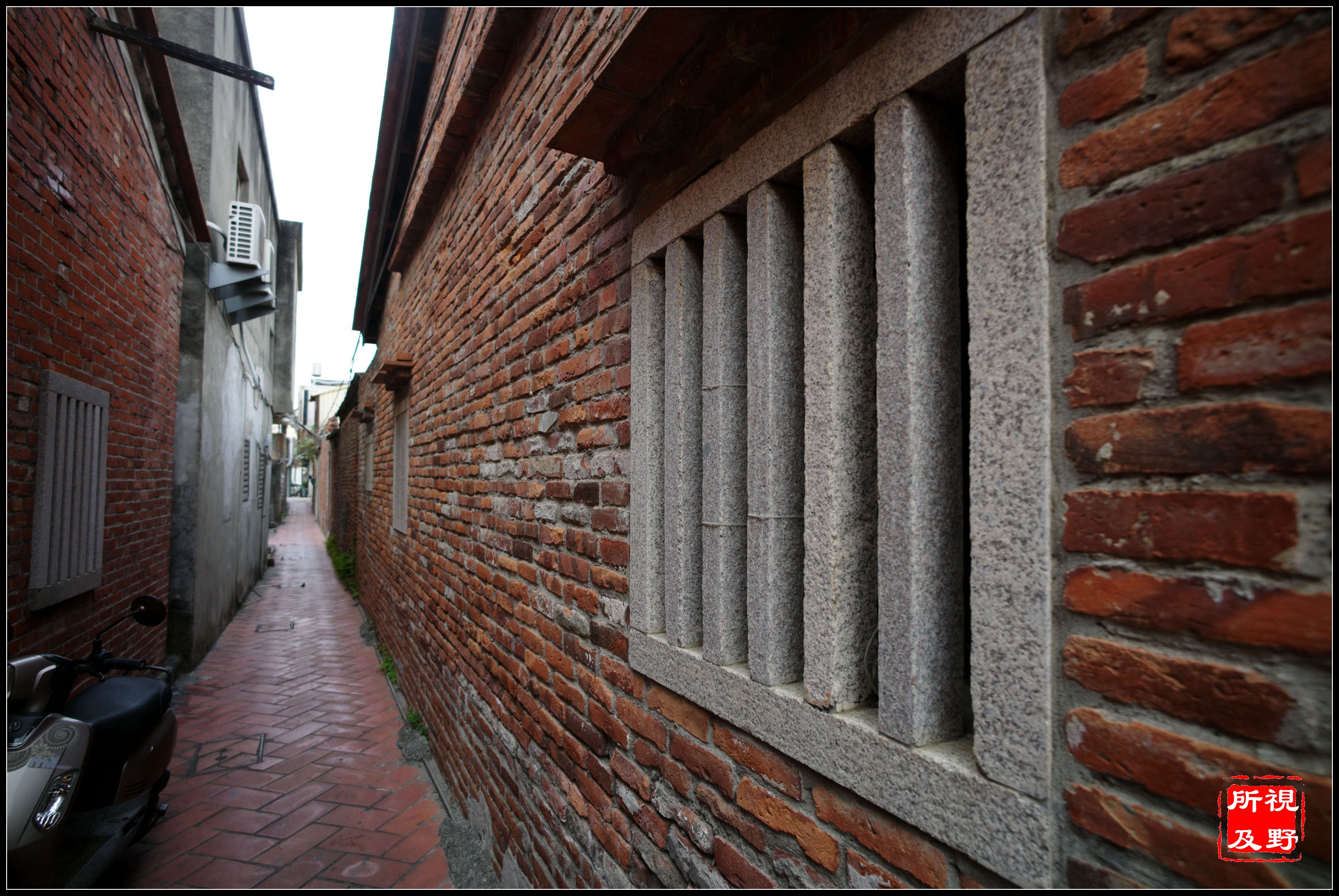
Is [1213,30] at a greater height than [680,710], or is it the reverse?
[1213,30]

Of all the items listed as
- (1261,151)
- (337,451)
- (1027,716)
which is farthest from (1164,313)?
(337,451)

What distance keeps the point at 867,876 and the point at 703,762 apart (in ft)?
1.78

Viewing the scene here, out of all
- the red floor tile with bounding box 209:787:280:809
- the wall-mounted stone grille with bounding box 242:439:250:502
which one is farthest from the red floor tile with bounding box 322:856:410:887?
the wall-mounted stone grille with bounding box 242:439:250:502

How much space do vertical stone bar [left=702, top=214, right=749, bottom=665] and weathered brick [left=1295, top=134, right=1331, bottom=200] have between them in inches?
39.8

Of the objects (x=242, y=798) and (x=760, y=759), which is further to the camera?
(x=242, y=798)

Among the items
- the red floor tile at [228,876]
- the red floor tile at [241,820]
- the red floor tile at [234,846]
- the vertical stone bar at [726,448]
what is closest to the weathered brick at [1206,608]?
the vertical stone bar at [726,448]

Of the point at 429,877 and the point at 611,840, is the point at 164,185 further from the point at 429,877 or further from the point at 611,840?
the point at 611,840

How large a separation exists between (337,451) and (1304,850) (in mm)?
18551

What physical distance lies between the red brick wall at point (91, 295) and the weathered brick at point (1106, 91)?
4527 mm

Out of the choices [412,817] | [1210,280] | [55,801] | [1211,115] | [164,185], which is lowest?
[412,817]

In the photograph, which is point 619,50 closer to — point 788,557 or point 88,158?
point 788,557

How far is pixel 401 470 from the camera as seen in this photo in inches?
254

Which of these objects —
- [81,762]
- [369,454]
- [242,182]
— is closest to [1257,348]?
[81,762]

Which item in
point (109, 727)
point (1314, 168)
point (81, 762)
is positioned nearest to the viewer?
point (1314, 168)
